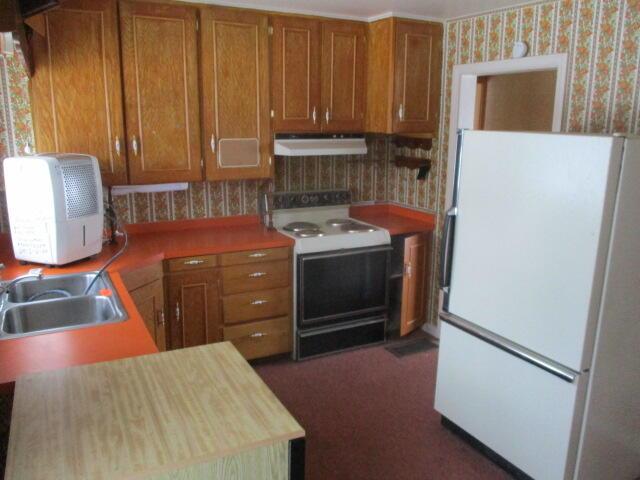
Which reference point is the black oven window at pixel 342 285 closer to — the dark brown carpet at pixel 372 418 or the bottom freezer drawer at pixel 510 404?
the dark brown carpet at pixel 372 418

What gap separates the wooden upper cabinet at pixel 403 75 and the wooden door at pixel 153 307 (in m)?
1.79

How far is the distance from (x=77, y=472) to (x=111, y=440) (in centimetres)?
12

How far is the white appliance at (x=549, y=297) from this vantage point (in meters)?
2.01

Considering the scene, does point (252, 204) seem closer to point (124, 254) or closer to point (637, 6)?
point (124, 254)

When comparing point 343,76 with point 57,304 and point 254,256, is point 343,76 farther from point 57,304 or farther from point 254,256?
point 57,304

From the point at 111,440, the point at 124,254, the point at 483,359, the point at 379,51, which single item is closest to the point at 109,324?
the point at 111,440

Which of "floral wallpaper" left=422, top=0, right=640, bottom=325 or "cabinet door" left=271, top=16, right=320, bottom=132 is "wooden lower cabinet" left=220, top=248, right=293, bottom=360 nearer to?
"cabinet door" left=271, top=16, right=320, bottom=132

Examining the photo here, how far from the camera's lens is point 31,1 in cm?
183

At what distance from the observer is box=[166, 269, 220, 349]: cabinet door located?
124 inches

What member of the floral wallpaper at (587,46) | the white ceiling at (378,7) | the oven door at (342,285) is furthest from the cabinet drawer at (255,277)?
the floral wallpaper at (587,46)

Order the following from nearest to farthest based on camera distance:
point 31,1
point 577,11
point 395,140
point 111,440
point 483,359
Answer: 1. point 111,440
2. point 31,1
3. point 483,359
4. point 577,11
5. point 395,140

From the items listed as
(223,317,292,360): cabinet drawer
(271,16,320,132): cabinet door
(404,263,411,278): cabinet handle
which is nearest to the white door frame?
(404,263,411,278): cabinet handle

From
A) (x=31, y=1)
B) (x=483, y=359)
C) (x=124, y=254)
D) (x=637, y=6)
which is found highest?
(x=637, y=6)

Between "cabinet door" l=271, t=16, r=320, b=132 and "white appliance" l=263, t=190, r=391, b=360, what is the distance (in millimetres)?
547
